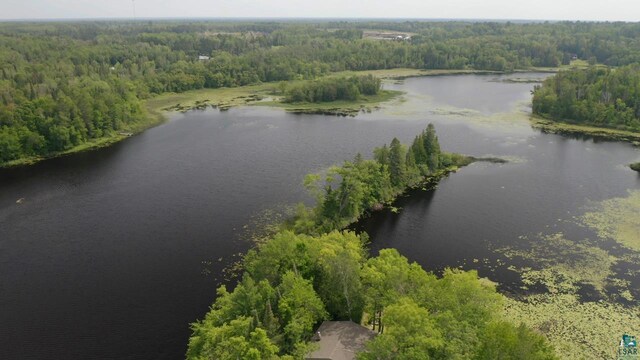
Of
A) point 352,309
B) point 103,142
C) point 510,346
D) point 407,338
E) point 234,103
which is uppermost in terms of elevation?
point 510,346

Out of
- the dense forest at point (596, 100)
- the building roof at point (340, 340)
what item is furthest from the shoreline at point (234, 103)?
the building roof at point (340, 340)

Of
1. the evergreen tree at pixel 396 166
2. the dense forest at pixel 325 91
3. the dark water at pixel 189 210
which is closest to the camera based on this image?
the dark water at pixel 189 210

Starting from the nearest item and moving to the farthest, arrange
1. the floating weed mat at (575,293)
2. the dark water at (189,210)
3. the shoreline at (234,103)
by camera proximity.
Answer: the floating weed mat at (575,293) < the dark water at (189,210) < the shoreline at (234,103)

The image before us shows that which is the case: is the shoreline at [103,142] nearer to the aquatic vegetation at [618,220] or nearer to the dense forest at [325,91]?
the dense forest at [325,91]

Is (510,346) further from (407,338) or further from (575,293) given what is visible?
(575,293)

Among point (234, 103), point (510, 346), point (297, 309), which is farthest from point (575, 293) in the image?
point (234, 103)

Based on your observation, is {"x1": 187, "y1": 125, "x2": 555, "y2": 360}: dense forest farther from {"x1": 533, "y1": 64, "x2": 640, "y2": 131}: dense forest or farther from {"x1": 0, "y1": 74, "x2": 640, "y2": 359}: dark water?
{"x1": 533, "y1": 64, "x2": 640, "y2": 131}: dense forest
